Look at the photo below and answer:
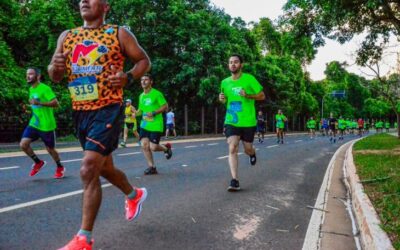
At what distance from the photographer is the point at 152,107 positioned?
8234 mm

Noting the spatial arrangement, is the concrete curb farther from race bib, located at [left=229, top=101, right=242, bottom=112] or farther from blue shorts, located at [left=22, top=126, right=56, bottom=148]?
blue shorts, located at [left=22, top=126, right=56, bottom=148]

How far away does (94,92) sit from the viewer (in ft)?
11.3

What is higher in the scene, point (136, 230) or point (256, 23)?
point (256, 23)

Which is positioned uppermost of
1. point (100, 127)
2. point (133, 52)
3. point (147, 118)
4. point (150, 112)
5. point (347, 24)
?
point (347, 24)

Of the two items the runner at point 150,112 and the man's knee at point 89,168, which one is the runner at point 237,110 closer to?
the runner at point 150,112

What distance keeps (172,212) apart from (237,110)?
2326 millimetres

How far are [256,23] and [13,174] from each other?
174 feet

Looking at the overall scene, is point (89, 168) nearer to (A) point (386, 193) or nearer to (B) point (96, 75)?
(B) point (96, 75)

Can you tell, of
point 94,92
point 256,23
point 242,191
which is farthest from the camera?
point 256,23

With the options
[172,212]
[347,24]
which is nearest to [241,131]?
[172,212]

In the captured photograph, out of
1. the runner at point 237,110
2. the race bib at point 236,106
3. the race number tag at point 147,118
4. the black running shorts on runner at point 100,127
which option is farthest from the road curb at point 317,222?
the race number tag at point 147,118

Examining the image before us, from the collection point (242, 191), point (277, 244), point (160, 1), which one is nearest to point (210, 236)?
point (277, 244)

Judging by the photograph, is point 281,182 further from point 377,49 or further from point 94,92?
point 377,49

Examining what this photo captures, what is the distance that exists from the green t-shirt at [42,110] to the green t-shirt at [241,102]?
3.03 meters
